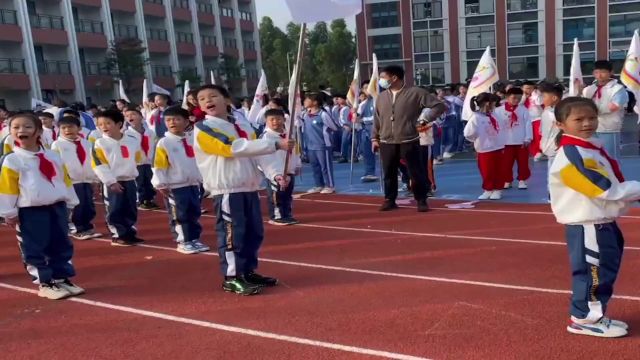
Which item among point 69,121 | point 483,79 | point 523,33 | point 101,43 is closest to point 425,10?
point 523,33

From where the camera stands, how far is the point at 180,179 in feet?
20.4

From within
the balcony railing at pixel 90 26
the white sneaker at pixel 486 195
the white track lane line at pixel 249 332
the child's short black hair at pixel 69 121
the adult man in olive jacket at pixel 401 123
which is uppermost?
the balcony railing at pixel 90 26

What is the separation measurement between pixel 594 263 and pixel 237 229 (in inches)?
99.5

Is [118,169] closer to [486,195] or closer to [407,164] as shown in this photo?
[407,164]

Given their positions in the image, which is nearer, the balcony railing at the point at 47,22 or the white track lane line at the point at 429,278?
the white track lane line at the point at 429,278

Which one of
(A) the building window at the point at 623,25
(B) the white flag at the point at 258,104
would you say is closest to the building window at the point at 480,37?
(A) the building window at the point at 623,25

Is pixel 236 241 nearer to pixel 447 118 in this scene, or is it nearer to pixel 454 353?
pixel 454 353

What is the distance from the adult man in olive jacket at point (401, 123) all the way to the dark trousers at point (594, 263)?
4052 millimetres

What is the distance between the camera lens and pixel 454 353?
3488mm

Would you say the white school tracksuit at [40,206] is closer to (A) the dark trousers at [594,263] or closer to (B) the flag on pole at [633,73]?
(A) the dark trousers at [594,263]

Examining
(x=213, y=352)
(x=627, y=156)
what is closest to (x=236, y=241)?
(x=213, y=352)

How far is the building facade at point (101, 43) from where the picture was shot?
2831 centimetres

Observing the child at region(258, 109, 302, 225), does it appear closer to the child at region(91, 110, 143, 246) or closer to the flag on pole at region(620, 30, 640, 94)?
the child at region(91, 110, 143, 246)

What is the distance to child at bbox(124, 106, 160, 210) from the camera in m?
8.45
